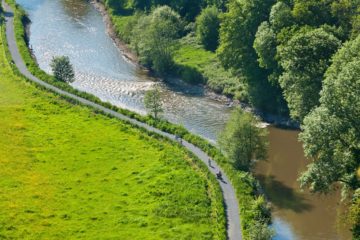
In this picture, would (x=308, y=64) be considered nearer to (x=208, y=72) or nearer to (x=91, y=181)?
(x=208, y=72)

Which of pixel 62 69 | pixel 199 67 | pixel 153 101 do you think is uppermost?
pixel 199 67

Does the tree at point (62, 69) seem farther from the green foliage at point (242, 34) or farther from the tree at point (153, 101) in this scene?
the green foliage at point (242, 34)

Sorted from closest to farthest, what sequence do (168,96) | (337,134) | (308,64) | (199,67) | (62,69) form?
(337,134) → (308,64) → (62,69) → (168,96) → (199,67)

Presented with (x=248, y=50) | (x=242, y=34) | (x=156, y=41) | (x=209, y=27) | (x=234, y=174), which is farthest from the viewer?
(x=209, y=27)

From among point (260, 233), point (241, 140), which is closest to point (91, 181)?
point (241, 140)

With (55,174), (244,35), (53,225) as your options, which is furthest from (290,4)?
(53,225)

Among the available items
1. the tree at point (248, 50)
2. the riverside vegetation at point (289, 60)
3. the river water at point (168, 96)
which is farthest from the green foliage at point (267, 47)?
the river water at point (168, 96)

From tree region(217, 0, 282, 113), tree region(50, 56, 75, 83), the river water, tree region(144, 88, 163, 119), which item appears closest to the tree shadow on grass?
the river water
